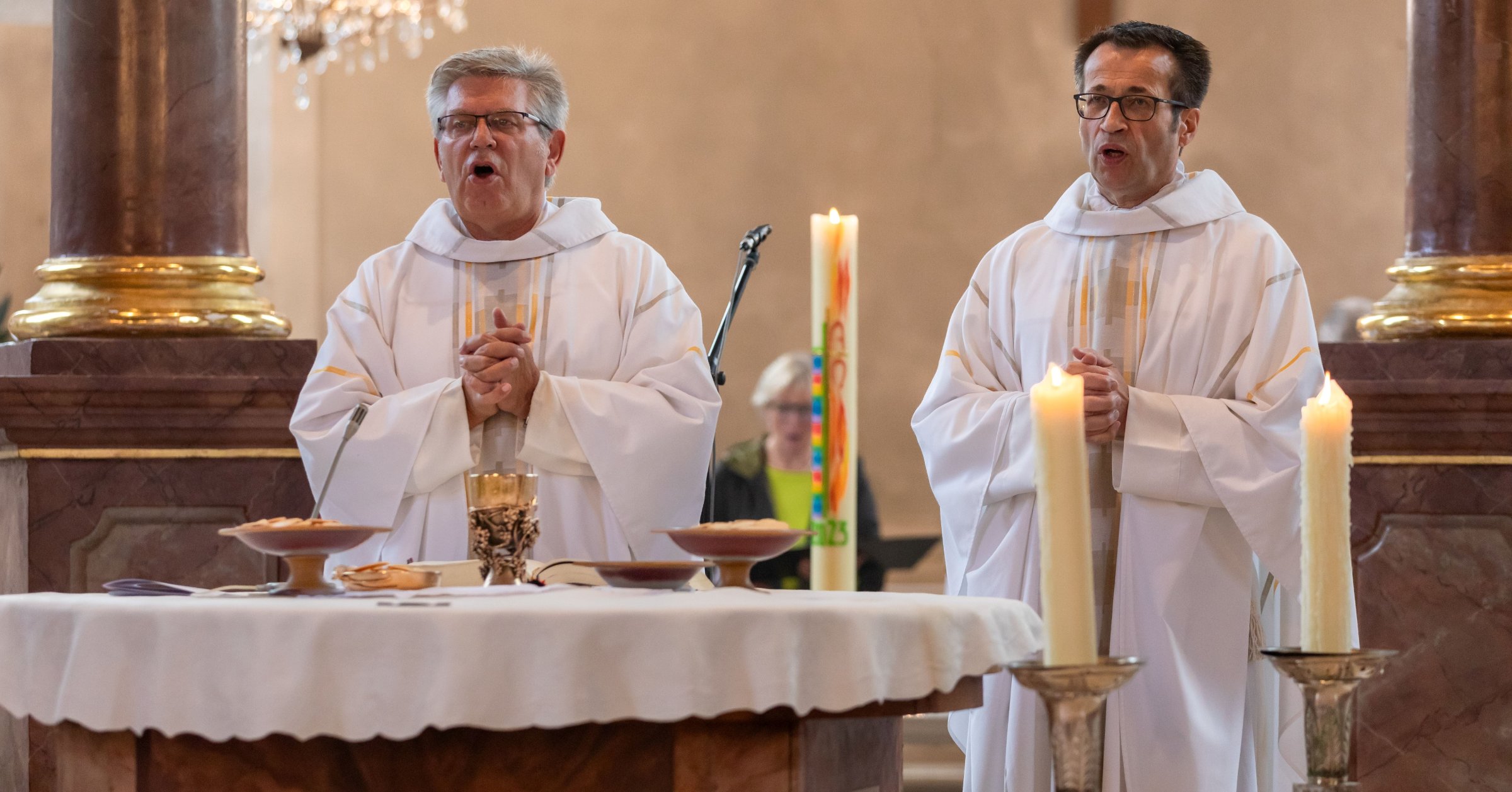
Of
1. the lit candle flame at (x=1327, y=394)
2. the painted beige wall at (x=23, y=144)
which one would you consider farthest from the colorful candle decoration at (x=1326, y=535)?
the painted beige wall at (x=23, y=144)

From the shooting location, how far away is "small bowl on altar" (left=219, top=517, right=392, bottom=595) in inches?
96.2

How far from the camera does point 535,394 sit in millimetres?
3420

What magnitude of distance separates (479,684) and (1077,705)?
0.77 meters

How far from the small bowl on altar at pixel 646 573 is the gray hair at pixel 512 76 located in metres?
1.40

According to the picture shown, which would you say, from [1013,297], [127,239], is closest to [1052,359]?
[1013,297]

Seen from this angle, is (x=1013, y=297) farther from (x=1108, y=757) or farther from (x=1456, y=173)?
(x=1456, y=173)

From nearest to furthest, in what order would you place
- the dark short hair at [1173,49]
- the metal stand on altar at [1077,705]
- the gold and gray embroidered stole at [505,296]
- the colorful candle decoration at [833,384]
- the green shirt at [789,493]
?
the metal stand on altar at [1077,705]
the colorful candle decoration at [833,384]
the dark short hair at [1173,49]
the gold and gray embroidered stole at [505,296]
the green shirt at [789,493]

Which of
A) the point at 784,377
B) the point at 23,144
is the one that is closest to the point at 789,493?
the point at 784,377

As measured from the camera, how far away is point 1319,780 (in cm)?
167

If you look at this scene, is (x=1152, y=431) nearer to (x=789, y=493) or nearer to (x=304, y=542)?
(x=304, y=542)

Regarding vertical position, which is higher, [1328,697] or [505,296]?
[505,296]

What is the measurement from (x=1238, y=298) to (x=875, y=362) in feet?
19.2

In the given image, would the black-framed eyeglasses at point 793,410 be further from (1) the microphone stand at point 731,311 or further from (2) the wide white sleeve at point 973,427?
(2) the wide white sleeve at point 973,427

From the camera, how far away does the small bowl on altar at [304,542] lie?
2.44 meters
